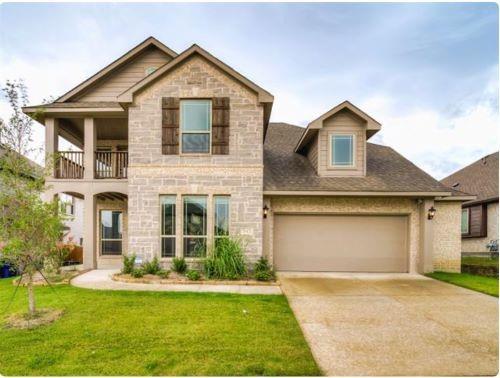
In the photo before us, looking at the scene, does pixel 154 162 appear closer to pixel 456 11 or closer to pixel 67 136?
pixel 67 136

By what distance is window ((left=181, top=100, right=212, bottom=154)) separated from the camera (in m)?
9.24

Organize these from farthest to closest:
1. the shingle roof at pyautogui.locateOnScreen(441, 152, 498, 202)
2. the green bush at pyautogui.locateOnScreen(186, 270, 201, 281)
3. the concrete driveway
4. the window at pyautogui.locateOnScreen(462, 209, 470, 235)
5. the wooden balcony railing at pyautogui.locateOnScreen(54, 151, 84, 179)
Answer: the window at pyautogui.locateOnScreen(462, 209, 470, 235) → the shingle roof at pyautogui.locateOnScreen(441, 152, 498, 202) → the wooden balcony railing at pyautogui.locateOnScreen(54, 151, 84, 179) → the green bush at pyautogui.locateOnScreen(186, 270, 201, 281) → the concrete driveway

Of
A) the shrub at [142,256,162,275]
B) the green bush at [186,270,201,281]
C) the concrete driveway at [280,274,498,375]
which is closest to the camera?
the concrete driveway at [280,274,498,375]

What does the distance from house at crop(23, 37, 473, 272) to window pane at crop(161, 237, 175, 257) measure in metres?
0.03

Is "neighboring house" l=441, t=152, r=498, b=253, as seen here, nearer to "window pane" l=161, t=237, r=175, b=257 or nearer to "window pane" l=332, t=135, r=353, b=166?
"window pane" l=332, t=135, r=353, b=166

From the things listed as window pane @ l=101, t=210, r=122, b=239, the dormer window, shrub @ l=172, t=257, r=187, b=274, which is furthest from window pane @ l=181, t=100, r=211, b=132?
window pane @ l=101, t=210, r=122, b=239

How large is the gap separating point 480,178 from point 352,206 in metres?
12.0

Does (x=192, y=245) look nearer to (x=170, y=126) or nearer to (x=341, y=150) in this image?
(x=170, y=126)

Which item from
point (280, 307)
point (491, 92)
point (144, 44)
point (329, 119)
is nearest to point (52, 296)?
point (280, 307)

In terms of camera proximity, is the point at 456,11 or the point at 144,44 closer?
→ the point at 456,11

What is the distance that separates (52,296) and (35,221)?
257cm

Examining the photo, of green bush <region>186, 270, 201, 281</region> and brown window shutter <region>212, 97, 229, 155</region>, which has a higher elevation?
brown window shutter <region>212, 97, 229, 155</region>

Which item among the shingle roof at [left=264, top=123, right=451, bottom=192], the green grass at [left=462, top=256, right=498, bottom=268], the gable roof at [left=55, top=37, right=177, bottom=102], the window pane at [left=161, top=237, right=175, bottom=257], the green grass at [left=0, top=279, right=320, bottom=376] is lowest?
the green grass at [left=462, top=256, right=498, bottom=268]

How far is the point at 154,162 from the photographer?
30.1ft
